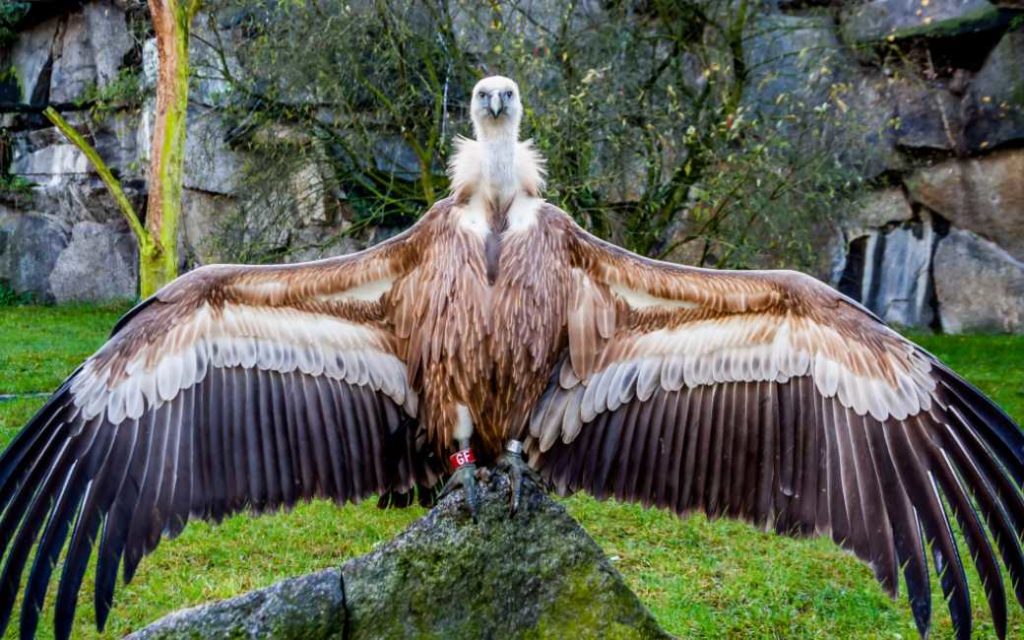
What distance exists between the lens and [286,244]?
10258 millimetres

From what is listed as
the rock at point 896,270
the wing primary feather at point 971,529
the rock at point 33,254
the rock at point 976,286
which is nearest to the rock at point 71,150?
the rock at point 33,254

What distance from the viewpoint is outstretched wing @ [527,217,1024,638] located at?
344 centimetres

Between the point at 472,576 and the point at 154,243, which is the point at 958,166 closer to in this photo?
the point at 154,243

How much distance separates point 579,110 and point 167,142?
2966 millimetres

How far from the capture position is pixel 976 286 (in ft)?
41.3

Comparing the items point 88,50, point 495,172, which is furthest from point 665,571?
point 88,50

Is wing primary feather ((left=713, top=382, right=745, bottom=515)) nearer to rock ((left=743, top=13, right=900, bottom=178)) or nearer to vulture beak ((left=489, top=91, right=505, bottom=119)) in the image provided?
vulture beak ((left=489, top=91, right=505, bottom=119))

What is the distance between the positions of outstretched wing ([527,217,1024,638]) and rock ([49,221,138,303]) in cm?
1259

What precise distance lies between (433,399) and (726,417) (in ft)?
3.20

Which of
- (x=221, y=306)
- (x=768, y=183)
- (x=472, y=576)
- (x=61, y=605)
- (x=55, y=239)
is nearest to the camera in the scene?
(x=472, y=576)

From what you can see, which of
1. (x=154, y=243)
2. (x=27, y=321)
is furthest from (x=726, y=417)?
(x=27, y=321)

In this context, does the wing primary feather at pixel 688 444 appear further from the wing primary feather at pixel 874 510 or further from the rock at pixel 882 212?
the rock at pixel 882 212

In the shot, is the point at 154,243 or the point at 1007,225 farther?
the point at 1007,225

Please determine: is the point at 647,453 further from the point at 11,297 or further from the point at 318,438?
the point at 11,297
